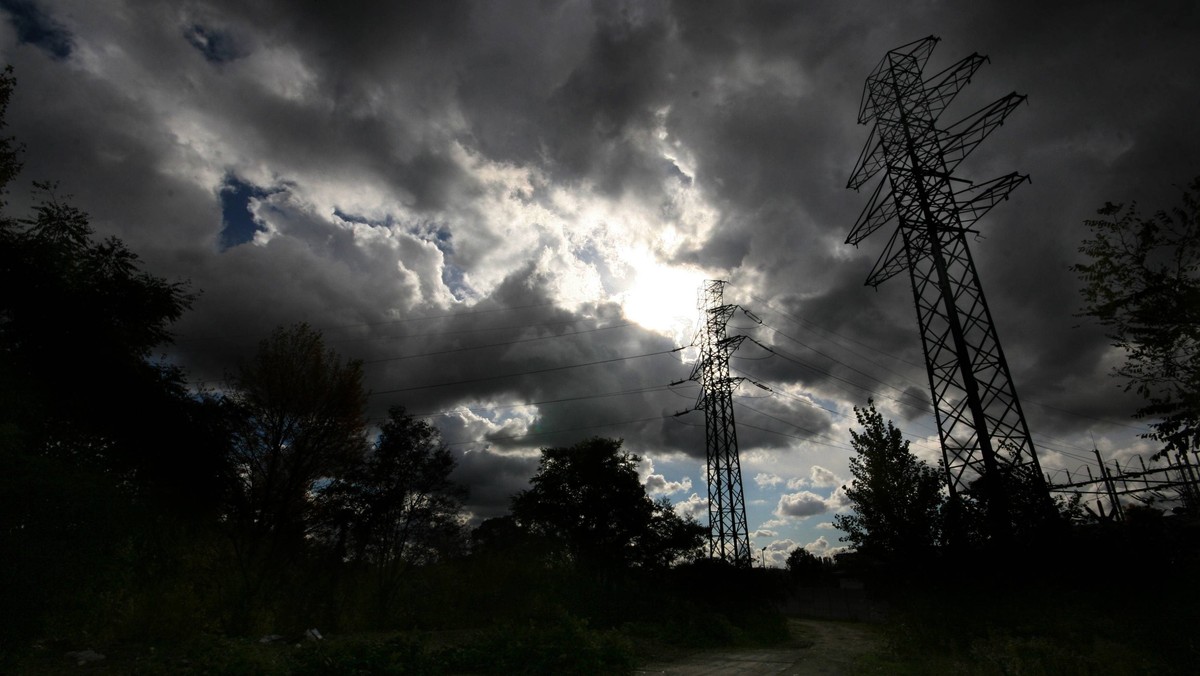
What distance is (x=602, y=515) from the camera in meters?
33.7

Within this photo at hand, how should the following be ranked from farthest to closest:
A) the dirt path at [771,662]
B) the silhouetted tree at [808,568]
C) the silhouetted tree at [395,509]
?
the silhouetted tree at [808,568], the silhouetted tree at [395,509], the dirt path at [771,662]

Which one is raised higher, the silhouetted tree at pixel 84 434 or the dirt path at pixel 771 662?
the silhouetted tree at pixel 84 434

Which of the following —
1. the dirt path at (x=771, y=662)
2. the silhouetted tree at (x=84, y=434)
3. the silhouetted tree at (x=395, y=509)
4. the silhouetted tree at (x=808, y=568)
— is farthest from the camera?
the silhouetted tree at (x=808, y=568)

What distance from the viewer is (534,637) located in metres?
15.4

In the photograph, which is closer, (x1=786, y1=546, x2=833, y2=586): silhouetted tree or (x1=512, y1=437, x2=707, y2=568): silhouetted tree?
(x1=512, y1=437, x2=707, y2=568): silhouetted tree

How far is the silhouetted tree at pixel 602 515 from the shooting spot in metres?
→ 32.9

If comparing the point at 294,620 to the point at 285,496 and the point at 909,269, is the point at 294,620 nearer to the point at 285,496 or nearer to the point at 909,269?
the point at 285,496

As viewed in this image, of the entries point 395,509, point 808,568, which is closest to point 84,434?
point 395,509

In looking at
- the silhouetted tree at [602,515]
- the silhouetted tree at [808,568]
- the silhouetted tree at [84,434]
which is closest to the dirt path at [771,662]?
the silhouetted tree at [602,515]

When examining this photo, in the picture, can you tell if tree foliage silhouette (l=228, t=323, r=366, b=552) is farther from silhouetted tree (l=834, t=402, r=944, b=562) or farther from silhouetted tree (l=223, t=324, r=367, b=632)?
silhouetted tree (l=834, t=402, r=944, b=562)

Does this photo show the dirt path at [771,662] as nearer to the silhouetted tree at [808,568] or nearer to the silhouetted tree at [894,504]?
the silhouetted tree at [894,504]

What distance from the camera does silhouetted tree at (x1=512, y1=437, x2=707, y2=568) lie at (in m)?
32.9

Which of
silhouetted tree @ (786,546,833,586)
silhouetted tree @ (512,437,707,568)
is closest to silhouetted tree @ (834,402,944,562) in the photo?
silhouetted tree @ (512,437,707,568)

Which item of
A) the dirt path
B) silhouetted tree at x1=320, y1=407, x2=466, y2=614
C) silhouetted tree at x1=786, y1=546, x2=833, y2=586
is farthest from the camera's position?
silhouetted tree at x1=786, y1=546, x2=833, y2=586
